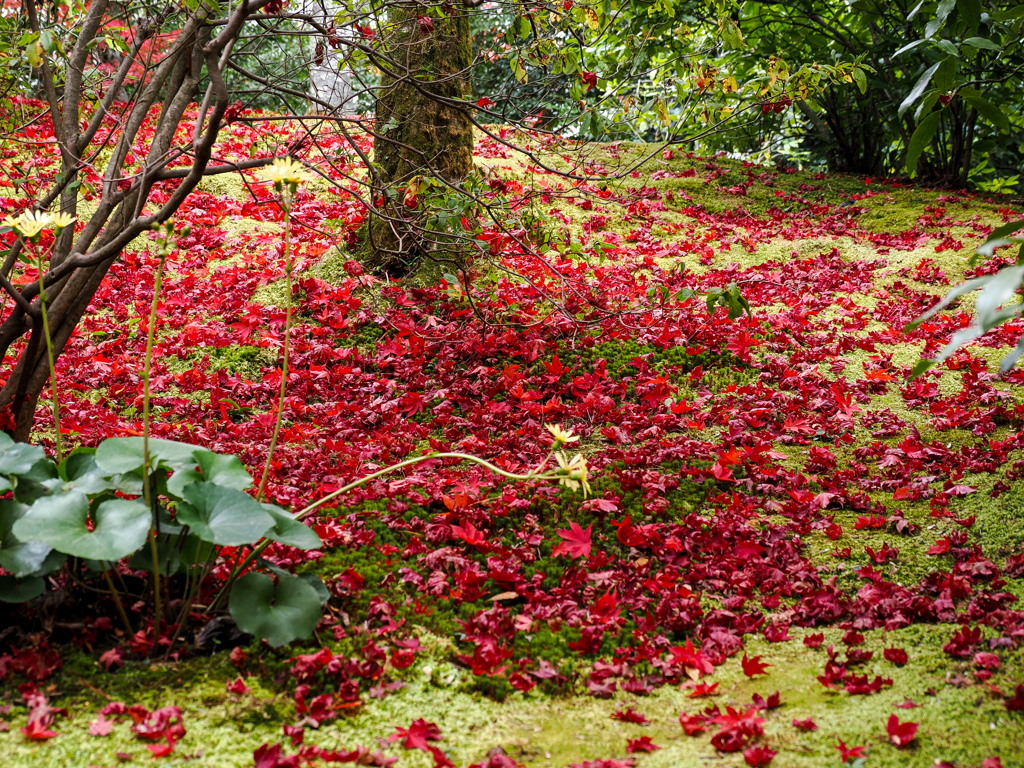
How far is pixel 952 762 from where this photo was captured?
163 cm

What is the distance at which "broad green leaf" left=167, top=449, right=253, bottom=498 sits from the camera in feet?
6.45

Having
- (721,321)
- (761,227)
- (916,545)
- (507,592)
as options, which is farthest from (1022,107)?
(507,592)

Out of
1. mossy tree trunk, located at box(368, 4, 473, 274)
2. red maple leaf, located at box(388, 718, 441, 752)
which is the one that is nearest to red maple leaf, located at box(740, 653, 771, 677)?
red maple leaf, located at box(388, 718, 441, 752)

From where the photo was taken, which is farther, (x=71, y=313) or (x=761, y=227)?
(x=761, y=227)

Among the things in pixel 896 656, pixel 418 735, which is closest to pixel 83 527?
pixel 418 735

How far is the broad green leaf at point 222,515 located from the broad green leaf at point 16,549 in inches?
15.5

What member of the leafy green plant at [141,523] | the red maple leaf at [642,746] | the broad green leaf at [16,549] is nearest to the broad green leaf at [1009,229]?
the red maple leaf at [642,746]

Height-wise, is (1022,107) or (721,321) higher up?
(1022,107)

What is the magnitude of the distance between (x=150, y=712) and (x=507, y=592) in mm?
1144

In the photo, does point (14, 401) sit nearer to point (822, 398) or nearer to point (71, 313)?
point (71, 313)

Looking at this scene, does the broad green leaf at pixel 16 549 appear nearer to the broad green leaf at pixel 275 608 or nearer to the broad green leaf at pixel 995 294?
the broad green leaf at pixel 275 608

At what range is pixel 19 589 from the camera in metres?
1.85

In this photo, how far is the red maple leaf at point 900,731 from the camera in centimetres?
167

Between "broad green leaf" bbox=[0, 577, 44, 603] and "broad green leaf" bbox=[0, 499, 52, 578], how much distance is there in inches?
0.9
